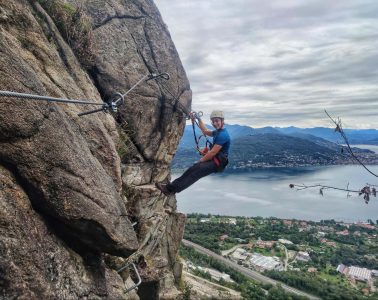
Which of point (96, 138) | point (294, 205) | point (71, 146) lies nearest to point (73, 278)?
point (71, 146)

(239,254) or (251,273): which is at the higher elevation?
(251,273)

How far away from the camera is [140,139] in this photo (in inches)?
337

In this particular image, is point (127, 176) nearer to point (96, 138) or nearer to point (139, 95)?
point (139, 95)

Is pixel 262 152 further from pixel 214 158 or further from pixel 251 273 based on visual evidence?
pixel 214 158

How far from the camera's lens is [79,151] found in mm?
4398

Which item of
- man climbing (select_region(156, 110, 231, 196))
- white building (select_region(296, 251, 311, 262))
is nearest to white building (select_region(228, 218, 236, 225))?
white building (select_region(296, 251, 311, 262))

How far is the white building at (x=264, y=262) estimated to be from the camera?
2176 inches

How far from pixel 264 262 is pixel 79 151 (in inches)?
2276

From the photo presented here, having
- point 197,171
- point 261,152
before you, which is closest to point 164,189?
point 197,171

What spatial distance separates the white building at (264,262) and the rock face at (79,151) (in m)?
49.6

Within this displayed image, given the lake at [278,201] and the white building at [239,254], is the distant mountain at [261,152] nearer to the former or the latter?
the lake at [278,201]

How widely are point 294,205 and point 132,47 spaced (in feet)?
267

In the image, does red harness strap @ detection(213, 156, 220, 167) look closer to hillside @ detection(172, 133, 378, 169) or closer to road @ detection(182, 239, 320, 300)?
road @ detection(182, 239, 320, 300)

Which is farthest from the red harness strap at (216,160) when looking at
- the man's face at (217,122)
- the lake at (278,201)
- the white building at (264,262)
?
the lake at (278,201)
